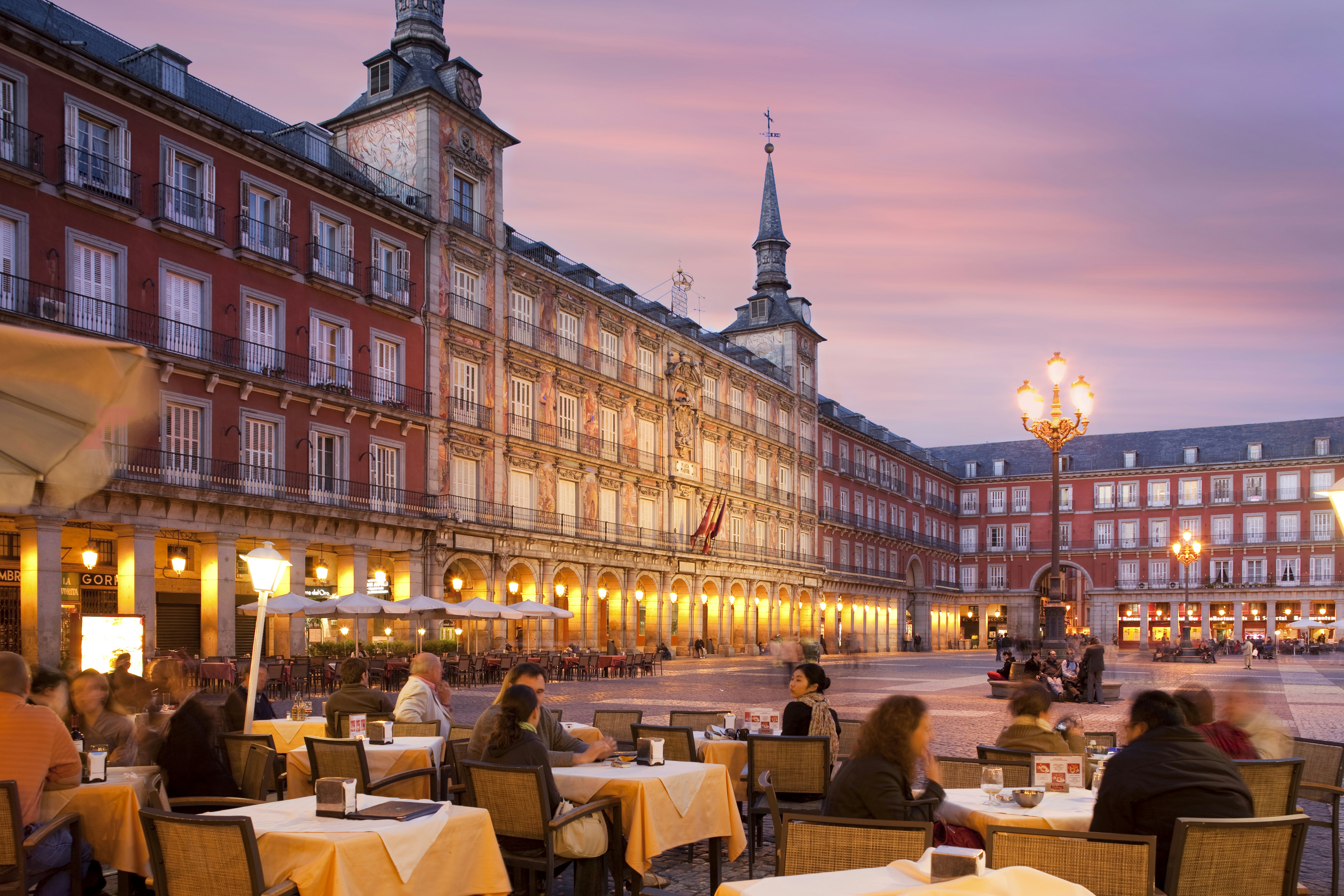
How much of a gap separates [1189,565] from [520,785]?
2601 inches

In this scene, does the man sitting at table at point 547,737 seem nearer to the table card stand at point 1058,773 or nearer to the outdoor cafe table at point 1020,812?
the outdoor cafe table at point 1020,812

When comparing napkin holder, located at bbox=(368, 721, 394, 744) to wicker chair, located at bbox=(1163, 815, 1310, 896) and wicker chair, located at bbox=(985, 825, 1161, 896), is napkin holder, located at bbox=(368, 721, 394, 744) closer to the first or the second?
wicker chair, located at bbox=(985, 825, 1161, 896)

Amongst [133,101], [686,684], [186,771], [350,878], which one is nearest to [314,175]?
[133,101]

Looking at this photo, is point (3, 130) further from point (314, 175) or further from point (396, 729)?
point (396, 729)

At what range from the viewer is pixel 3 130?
19641 millimetres

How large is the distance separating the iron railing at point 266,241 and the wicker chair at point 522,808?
2116 cm

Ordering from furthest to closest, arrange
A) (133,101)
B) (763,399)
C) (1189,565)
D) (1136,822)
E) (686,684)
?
(1189,565) < (763,399) < (686,684) < (133,101) < (1136,822)

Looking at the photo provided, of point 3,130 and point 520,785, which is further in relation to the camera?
point 3,130

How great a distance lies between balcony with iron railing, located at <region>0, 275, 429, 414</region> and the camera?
Answer: 19844 millimetres

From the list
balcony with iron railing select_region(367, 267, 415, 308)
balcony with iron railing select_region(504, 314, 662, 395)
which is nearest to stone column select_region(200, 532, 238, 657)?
balcony with iron railing select_region(367, 267, 415, 308)

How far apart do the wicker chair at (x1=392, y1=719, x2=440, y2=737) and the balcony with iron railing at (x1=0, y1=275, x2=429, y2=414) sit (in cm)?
1521

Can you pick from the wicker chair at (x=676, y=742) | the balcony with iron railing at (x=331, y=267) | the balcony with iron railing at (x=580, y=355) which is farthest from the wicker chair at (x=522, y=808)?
the balcony with iron railing at (x=580, y=355)

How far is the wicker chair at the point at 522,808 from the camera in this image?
5.35 m

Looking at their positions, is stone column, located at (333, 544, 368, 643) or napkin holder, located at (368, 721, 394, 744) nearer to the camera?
napkin holder, located at (368, 721, 394, 744)
